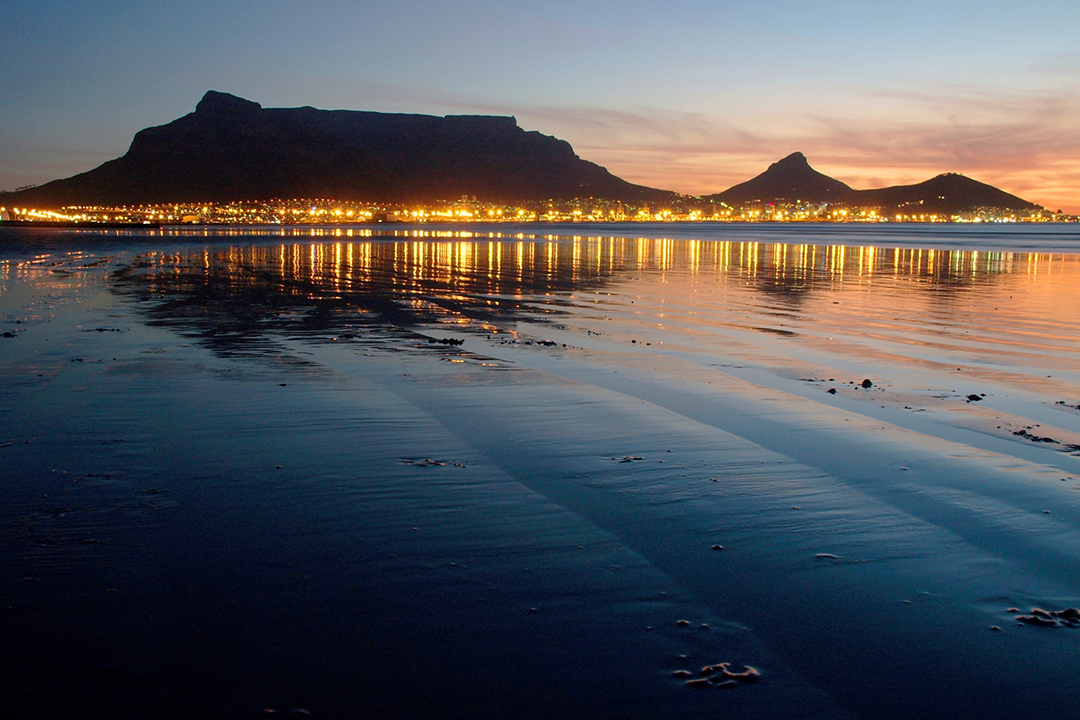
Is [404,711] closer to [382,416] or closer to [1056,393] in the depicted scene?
[382,416]

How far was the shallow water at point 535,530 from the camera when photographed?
3.49 metres

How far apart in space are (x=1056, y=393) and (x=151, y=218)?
20779 cm

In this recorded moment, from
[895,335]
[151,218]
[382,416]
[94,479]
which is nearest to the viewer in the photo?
[94,479]

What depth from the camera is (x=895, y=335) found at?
14219mm

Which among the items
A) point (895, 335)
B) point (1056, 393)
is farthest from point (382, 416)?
point (895, 335)

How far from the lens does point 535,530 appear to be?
5125 millimetres

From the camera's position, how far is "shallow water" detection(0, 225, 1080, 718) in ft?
11.5

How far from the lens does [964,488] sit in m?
6.05

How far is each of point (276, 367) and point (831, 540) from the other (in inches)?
308

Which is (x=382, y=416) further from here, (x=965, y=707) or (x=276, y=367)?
(x=965, y=707)

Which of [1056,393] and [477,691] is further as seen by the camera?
[1056,393]

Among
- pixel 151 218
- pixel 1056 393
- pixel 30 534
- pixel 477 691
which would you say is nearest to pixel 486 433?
pixel 30 534

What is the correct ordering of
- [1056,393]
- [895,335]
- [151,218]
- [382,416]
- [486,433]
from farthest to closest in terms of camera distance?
[151,218] < [895,335] < [1056,393] < [382,416] < [486,433]

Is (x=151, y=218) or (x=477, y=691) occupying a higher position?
(x=151, y=218)
